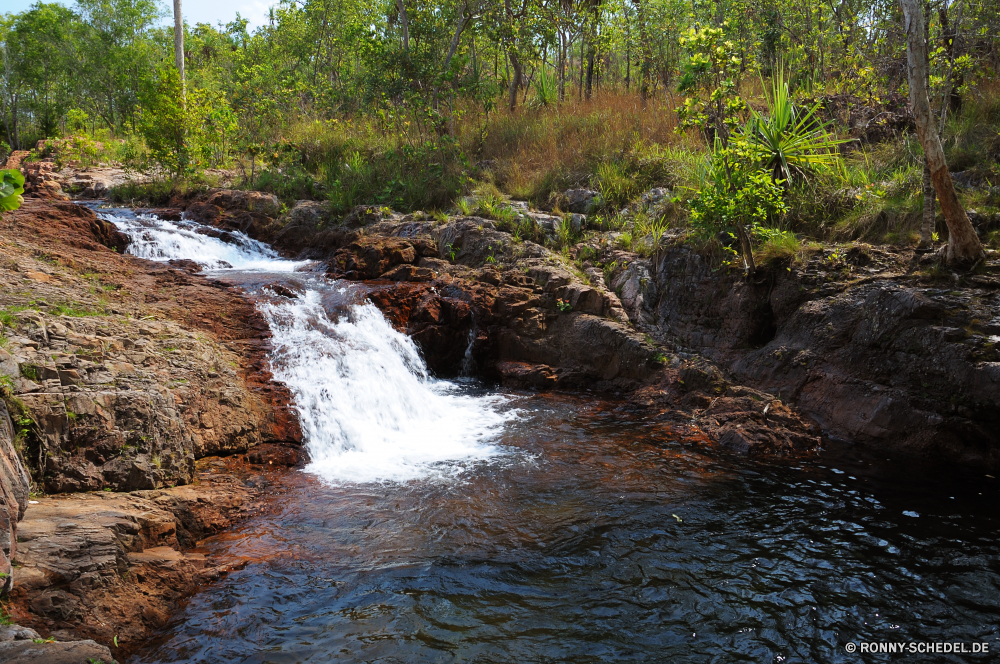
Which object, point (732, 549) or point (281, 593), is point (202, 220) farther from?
point (732, 549)

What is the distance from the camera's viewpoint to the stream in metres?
3.71

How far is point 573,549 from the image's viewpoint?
470cm

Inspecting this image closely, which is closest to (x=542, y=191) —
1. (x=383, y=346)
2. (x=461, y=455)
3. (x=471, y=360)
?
(x=471, y=360)

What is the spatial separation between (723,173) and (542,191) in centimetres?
440

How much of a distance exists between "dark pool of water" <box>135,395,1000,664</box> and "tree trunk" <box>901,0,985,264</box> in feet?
8.01

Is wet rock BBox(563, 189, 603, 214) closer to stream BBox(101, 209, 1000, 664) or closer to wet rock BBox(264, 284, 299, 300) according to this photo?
stream BBox(101, 209, 1000, 664)

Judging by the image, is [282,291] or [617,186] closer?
[282,291]

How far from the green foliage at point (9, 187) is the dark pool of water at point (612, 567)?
2.64m

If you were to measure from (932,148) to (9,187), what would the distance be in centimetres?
773

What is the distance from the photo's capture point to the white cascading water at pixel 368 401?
6461 millimetres

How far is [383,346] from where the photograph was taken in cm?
843

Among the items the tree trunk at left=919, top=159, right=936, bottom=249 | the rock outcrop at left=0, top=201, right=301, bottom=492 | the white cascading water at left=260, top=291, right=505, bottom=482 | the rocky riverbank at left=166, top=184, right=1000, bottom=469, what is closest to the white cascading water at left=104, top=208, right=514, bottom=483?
the white cascading water at left=260, top=291, right=505, bottom=482

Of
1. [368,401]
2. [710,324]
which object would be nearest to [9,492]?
[368,401]

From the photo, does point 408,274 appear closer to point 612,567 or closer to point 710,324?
point 710,324
